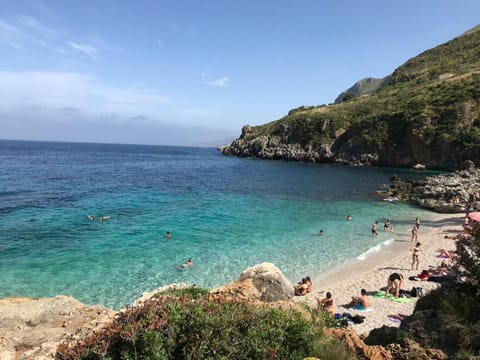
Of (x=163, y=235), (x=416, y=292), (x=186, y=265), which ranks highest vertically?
(x=163, y=235)

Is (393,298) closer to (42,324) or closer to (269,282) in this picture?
(269,282)

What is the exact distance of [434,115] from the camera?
264 ft

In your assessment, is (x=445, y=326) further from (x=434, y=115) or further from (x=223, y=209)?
(x=434, y=115)

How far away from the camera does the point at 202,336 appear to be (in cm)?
509

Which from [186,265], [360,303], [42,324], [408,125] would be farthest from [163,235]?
[408,125]

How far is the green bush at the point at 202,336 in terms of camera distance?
4.90 meters

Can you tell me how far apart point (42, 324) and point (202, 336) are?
751cm

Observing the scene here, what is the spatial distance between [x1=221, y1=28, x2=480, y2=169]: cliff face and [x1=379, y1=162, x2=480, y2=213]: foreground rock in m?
26.8

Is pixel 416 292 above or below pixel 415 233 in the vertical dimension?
below

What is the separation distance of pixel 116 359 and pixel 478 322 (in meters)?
6.97

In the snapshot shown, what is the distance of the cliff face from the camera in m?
75.8

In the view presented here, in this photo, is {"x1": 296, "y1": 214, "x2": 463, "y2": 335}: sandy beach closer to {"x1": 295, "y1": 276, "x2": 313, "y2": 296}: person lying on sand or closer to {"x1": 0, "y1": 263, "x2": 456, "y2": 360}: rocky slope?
{"x1": 295, "y1": 276, "x2": 313, "y2": 296}: person lying on sand

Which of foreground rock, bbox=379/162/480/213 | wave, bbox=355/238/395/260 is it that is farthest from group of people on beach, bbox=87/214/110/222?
foreground rock, bbox=379/162/480/213

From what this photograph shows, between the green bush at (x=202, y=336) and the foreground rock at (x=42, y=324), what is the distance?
8.02 ft
